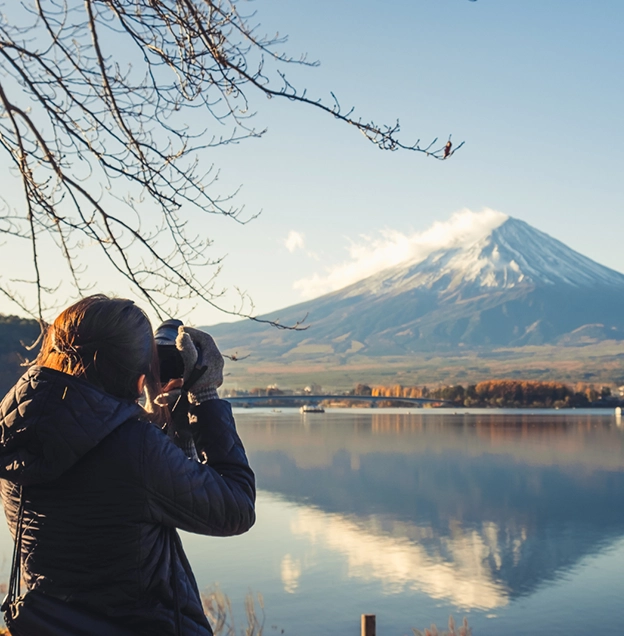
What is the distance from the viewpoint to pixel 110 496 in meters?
1.38

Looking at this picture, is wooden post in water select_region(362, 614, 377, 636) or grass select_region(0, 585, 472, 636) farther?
grass select_region(0, 585, 472, 636)

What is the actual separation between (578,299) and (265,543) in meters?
185

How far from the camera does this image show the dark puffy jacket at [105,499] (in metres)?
1.36

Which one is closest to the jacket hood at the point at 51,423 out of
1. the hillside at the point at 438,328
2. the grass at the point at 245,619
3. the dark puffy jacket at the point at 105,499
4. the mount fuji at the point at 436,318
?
the dark puffy jacket at the point at 105,499

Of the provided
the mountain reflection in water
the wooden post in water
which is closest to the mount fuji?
the mountain reflection in water

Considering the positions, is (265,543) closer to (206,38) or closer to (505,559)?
(505,559)

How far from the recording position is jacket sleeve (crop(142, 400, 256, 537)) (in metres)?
1.37

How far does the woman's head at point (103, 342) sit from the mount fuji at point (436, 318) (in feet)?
474

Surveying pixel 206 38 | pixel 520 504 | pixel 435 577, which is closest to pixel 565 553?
pixel 435 577

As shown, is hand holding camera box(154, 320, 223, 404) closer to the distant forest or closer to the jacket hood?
the jacket hood

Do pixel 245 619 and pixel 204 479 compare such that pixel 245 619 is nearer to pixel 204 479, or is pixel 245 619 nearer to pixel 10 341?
pixel 204 479

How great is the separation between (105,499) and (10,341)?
27598mm

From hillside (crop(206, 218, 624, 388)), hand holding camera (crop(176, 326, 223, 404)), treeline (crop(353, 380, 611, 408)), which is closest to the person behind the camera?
hand holding camera (crop(176, 326, 223, 404))

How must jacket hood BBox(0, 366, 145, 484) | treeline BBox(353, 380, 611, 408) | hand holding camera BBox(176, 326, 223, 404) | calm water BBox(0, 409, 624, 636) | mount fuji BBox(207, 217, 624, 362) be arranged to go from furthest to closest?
mount fuji BBox(207, 217, 624, 362) < treeline BBox(353, 380, 611, 408) < calm water BBox(0, 409, 624, 636) < hand holding camera BBox(176, 326, 223, 404) < jacket hood BBox(0, 366, 145, 484)
